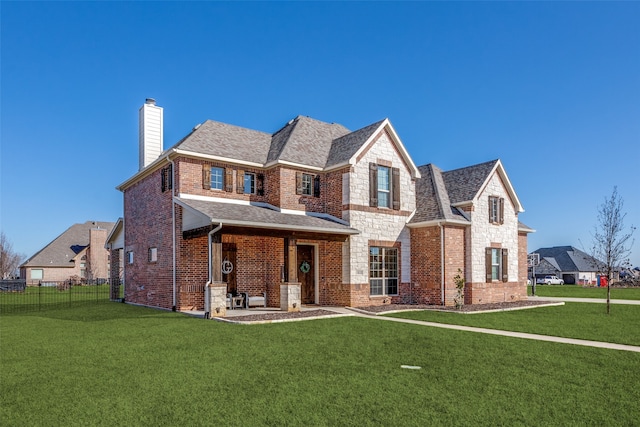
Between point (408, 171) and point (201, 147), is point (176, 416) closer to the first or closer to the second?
point (201, 147)

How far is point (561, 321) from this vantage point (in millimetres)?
14367

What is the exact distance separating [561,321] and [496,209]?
902 cm

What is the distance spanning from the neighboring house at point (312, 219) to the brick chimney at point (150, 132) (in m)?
0.05

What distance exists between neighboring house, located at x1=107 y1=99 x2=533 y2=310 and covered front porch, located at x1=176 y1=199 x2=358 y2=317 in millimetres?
58

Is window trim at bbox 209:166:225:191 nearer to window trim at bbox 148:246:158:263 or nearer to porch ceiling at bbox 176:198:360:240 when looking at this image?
porch ceiling at bbox 176:198:360:240

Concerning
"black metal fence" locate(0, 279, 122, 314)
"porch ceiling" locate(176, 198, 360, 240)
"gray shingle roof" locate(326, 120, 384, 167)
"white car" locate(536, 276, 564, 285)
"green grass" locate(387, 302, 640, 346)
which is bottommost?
"white car" locate(536, 276, 564, 285)

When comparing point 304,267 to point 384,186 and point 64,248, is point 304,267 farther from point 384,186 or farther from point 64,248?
point 64,248

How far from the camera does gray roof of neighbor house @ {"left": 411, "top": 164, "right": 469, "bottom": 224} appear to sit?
19922 mm

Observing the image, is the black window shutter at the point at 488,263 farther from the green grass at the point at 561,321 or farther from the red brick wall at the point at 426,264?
the red brick wall at the point at 426,264

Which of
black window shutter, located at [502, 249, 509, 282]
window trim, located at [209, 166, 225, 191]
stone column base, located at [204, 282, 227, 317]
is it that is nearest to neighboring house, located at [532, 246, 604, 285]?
black window shutter, located at [502, 249, 509, 282]

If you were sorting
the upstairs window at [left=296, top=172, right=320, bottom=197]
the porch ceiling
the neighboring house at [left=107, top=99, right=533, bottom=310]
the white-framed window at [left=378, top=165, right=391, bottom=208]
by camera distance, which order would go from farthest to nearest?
the white-framed window at [left=378, top=165, right=391, bottom=208], the upstairs window at [left=296, top=172, right=320, bottom=197], the neighboring house at [left=107, top=99, right=533, bottom=310], the porch ceiling

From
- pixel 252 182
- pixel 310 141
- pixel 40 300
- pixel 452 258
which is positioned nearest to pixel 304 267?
pixel 252 182

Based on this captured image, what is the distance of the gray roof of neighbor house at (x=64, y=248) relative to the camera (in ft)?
179

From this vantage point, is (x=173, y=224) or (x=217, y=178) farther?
(x=217, y=178)
